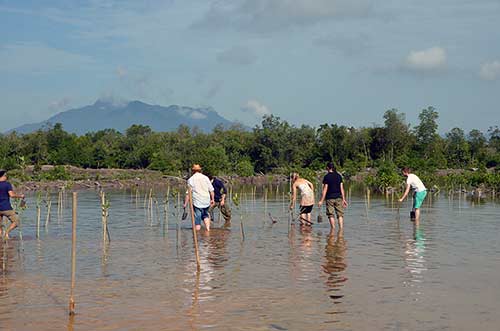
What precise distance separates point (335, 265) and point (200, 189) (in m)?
4.87

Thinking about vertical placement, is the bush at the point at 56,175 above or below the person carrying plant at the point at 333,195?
above

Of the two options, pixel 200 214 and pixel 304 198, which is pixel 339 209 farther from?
pixel 200 214

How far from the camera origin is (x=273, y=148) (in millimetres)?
65750

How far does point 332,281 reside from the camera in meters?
9.47

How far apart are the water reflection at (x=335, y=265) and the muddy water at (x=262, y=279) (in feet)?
0.09

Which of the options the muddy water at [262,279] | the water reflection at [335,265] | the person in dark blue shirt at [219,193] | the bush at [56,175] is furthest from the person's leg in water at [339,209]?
the bush at [56,175]

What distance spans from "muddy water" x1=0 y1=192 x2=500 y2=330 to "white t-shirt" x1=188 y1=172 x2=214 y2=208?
2.67 feet

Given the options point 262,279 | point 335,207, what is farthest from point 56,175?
point 262,279

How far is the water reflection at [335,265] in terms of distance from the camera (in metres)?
8.70

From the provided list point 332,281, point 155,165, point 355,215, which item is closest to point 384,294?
point 332,281

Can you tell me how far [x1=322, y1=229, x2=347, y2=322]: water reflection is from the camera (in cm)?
870

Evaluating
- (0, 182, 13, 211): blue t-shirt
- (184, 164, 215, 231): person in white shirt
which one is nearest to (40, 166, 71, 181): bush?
(0, 182, 13, 211): blue t-shirt

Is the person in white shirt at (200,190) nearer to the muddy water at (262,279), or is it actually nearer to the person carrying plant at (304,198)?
the muddy water at (262,279)

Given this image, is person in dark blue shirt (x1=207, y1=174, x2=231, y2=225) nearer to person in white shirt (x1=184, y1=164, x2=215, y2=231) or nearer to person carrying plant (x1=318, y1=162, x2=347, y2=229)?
person in white shirt (x1=184, y1=164, x2=215, y2=231)
